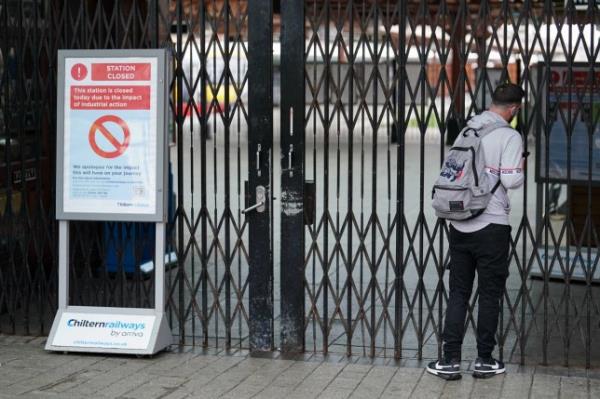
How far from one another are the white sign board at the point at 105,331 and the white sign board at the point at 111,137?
710 millimetres

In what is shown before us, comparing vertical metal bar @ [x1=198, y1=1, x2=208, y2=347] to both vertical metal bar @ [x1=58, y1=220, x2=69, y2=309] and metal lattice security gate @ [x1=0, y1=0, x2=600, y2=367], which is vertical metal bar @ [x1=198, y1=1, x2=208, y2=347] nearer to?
metal lattice security gate @ [x1=0, y1=0, x2=600, y2=367]

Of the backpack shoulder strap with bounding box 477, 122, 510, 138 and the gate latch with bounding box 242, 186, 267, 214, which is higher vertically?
the backpack shoulder strap with bounding box 477, 122, 510, 138

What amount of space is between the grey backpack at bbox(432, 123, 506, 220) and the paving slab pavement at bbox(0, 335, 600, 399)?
42.9 inches

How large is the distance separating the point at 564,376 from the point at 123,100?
341cm

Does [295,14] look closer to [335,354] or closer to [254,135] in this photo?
[254,135]

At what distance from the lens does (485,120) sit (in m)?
6.44

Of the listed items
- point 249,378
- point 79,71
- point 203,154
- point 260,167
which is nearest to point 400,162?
point 260,167

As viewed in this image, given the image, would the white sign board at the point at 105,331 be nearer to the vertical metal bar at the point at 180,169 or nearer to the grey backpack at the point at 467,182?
the vertical metal bar at the point at 180,169

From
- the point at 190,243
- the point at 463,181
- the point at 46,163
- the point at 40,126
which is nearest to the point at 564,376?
the point at 463,181

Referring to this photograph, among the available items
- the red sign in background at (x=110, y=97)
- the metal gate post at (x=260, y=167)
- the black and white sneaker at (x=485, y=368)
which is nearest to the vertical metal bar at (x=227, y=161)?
the metal gate post at (x=260, y=167)

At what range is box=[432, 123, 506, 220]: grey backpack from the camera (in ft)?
20.8

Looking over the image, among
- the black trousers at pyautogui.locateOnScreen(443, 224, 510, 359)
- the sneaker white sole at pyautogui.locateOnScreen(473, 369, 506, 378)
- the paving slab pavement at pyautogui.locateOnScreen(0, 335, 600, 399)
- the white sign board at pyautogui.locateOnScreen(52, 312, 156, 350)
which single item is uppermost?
the black trousers at pyautogui.locateOnScreen(443, 224, 510, 359)

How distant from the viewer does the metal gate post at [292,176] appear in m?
7.10

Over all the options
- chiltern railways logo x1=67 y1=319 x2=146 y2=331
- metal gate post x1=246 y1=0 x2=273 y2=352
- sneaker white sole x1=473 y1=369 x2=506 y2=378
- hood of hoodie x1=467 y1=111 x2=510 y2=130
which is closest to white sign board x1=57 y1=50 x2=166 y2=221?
metal gate post x1=246 y1=0 x2=273 y2=352
